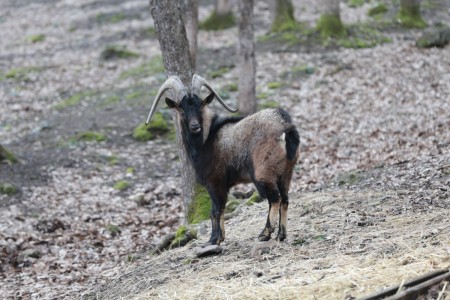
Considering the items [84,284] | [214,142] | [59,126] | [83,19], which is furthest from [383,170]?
[83,19]

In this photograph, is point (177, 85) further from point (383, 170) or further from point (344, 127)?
point (344, 127)

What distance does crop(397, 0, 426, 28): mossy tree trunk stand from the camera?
2338cm

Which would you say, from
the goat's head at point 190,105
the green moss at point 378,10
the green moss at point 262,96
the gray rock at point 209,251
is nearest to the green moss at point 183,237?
the gray rock at point 209,251

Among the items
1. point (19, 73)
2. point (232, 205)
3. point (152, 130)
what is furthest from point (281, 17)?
point (232, 205)

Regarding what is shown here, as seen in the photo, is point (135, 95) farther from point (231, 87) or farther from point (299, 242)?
point (299, 242)

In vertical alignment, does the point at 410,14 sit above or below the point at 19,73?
above

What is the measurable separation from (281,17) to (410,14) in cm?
470

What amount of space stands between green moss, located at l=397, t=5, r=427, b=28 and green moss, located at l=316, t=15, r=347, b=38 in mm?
2611

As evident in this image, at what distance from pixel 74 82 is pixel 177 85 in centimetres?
1422

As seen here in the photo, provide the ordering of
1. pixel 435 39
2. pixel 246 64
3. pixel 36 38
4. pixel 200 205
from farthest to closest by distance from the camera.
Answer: pixel 36 38 → pixel 435 39 → pixel 246 64 → pixel 200 205

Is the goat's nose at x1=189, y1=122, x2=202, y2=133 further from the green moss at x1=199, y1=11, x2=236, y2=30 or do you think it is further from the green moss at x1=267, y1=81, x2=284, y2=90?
the green moss at x1=199, y1=11, x2=236, y2=30

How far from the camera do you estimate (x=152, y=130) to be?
55.3ft

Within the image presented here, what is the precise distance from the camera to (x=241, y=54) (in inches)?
643

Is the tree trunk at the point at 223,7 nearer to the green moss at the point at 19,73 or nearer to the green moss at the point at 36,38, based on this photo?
the green moss at the point at 19,73
